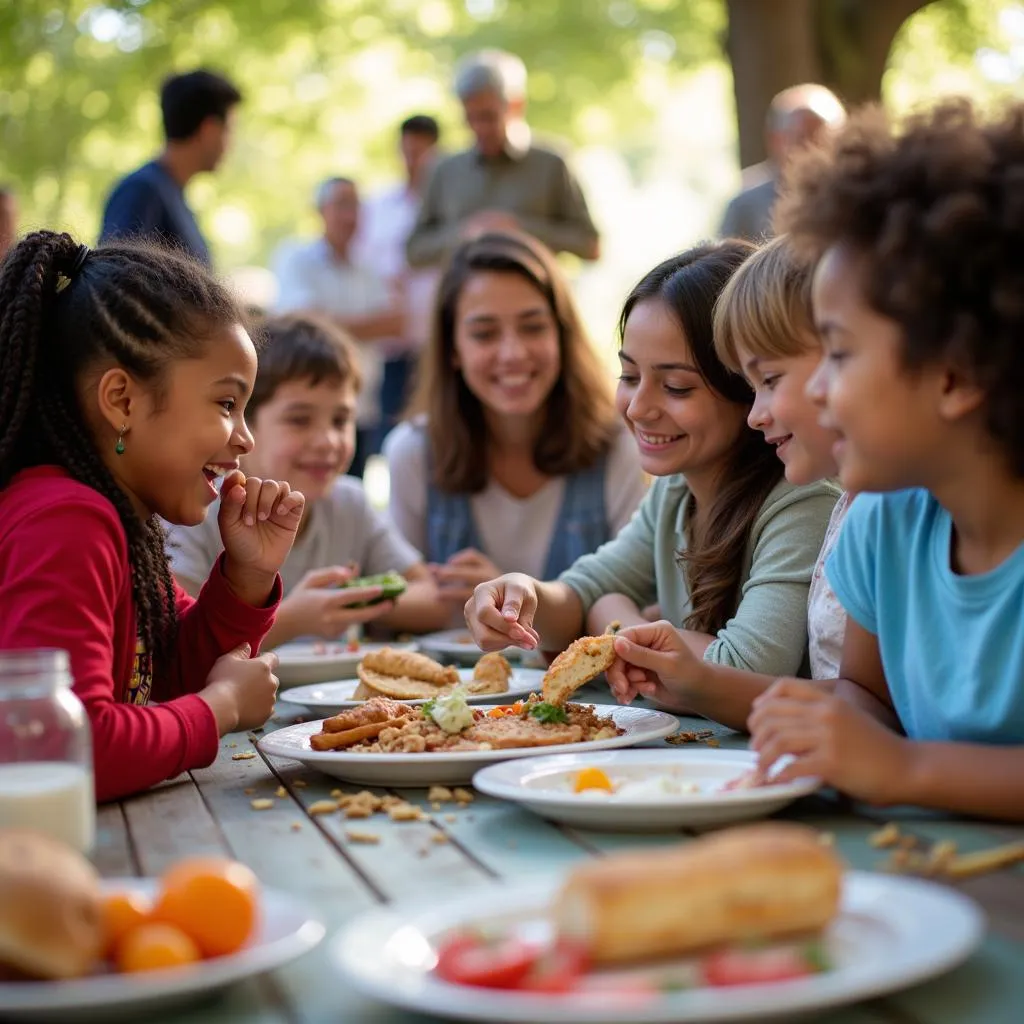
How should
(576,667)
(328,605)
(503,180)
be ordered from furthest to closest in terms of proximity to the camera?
(503,180) → (328,605) → (576,667)

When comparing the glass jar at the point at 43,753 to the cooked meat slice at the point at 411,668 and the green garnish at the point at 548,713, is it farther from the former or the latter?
the cooked meat slice at the point at 411,668

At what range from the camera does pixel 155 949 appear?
1307mm

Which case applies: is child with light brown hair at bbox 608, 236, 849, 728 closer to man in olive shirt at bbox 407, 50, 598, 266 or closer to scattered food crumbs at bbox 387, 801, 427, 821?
scattered food crumbs at bbox 387, 801, 427, 821

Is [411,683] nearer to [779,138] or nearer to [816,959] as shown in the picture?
[816,959]

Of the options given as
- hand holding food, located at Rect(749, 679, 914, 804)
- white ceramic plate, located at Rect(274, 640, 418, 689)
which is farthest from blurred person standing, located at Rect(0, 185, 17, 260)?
hand holding food, located at Rect(749, 679, 914, 804)

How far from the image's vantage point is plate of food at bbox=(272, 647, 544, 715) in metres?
2.96

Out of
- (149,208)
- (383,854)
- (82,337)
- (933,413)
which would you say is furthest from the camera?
(149,208)

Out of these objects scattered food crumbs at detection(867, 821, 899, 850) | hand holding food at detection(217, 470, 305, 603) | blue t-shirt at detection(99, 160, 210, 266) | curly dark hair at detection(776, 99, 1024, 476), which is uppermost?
blue t-shirt at detection(99, 160, 210, 266)

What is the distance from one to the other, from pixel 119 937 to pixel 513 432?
3846 millimetres

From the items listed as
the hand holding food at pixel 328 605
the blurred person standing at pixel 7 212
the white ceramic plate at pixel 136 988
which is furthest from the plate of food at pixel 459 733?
the blurred person standing at pixel 7 212

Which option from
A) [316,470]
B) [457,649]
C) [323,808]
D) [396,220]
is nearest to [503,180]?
[396,220]

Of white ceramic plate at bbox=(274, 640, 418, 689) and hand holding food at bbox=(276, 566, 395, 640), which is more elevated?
hand holding food at bbox=(276, 566, 395, 640)

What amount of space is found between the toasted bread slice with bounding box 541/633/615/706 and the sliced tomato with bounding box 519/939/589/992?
125 cm

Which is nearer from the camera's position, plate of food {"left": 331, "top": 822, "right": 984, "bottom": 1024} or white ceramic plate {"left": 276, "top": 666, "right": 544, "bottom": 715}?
plate of food {"left": 331, "top": 822, "right": 984, "bottom": 1024}
